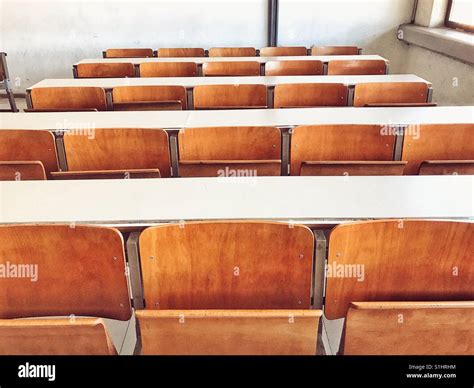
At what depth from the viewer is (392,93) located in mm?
2846

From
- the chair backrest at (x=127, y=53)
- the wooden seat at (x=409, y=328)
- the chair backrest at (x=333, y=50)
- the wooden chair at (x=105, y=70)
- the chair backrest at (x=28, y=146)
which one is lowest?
the wooden seat at (x=409, y=328)

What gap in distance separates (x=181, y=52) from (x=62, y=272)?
11.7ft

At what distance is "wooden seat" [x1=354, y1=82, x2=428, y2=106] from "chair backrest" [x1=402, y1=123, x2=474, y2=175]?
0.85 metres

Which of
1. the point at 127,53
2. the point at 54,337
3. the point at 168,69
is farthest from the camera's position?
the point at 127,53

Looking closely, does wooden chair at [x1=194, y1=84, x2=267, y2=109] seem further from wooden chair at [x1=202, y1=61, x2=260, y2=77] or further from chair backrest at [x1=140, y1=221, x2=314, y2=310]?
chair backrest at [x1=140, y1=221, x2=314, y2=310]

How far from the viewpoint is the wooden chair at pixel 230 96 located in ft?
9.27

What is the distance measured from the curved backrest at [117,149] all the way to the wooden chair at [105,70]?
1.87 m

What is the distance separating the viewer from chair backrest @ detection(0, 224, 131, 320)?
1.21m

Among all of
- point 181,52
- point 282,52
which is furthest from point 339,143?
point 181,52

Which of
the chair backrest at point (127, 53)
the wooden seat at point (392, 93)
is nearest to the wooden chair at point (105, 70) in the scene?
the chair backrest at point (127, 53)

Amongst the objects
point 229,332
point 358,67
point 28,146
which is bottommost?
point 229,332

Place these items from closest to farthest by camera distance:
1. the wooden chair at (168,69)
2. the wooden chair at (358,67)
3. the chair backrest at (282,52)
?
the wooden chair at (358,67) < the wooden chair at (168,69) < the chair backrest at (282,52)

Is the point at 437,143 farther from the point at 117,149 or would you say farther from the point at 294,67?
the point at 294,67

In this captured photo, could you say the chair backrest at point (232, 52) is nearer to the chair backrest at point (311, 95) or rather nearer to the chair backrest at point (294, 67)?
the chair backrest at point (294, 67)
